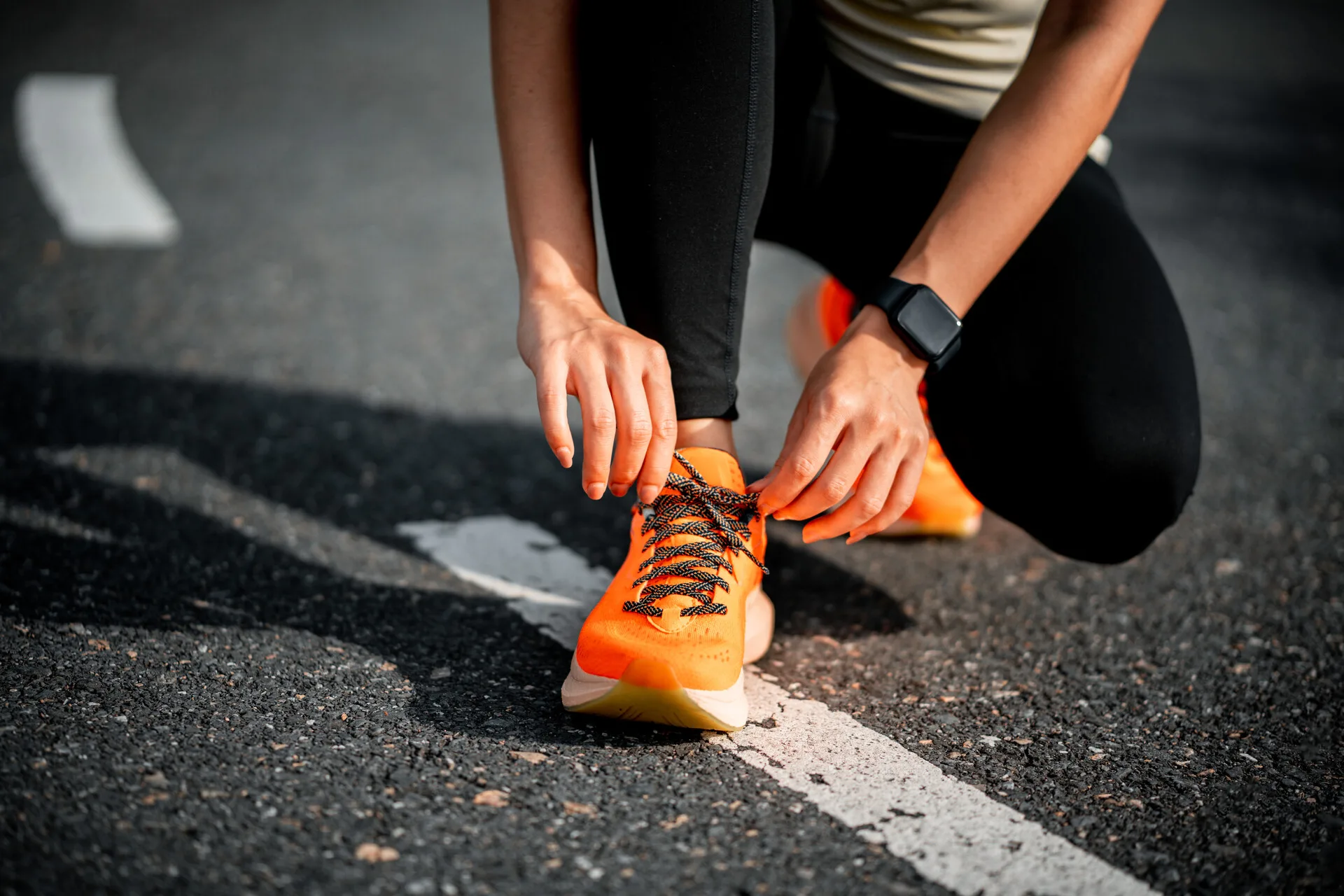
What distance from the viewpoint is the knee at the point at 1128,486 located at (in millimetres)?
1435

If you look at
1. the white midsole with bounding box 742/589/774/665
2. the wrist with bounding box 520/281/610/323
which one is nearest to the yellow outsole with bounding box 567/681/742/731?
the white midsole with bounding box 742/589/774/665

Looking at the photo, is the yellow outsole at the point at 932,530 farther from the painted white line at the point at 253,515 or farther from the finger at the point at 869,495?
the painted white line at the point at 253,515

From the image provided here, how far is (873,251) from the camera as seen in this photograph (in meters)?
1.64

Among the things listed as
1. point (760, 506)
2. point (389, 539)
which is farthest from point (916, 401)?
point (389, 539)

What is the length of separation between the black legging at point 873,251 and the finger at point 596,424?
0.15 metres

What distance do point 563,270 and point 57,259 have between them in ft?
7.28

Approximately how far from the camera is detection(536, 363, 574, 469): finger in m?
1.20

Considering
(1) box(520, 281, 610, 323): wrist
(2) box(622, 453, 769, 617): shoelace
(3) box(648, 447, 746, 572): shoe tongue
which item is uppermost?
(1) box(520, 281, 610, 323): wrist

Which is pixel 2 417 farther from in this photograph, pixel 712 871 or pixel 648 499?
pixel 712 871

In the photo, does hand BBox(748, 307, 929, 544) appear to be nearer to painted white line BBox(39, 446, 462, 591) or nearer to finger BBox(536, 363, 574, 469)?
finger BBox(536, 363, 574, 469)

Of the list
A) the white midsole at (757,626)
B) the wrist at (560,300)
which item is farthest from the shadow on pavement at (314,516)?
the wrist at (560,300)

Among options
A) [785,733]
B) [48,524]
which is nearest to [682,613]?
[785,733]

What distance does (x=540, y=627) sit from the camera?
156 centimetres

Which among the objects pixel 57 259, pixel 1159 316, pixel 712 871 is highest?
pixel 1159 316
